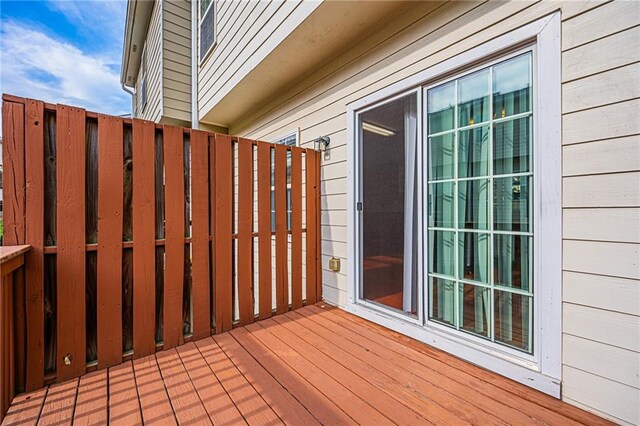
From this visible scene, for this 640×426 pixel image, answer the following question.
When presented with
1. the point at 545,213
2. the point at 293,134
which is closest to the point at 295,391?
the point at 545,213

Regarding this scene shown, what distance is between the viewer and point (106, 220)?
1.89m

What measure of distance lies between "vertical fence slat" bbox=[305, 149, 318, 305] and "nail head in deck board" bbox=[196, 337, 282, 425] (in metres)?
1.17

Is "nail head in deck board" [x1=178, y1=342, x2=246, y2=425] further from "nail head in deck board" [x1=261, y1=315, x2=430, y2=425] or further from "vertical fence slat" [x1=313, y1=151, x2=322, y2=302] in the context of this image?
"vertical fence slat" [x1=313, y1=151, x2=322, y2=302]

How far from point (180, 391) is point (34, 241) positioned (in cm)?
124

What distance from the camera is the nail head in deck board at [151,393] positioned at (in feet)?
4.63

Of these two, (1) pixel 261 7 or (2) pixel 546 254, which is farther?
(1) pixel 261 7

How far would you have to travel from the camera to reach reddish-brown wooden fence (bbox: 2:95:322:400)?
5.44ft

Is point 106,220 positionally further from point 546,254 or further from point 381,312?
point 546,254

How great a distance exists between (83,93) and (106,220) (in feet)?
52.3

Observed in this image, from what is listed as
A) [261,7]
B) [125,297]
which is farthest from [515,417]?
[261,7]

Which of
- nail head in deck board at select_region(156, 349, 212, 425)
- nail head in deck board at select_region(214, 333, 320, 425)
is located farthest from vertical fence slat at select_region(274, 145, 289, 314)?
nail head in deck board at select_region(156, 349, 212, 425)

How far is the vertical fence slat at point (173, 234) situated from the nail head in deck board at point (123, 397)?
33 cm

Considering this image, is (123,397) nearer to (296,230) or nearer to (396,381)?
(396,381)

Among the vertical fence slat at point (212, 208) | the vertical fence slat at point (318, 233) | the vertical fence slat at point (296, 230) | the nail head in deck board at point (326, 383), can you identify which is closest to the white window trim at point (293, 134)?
the vertical fence slat at point (318, 233)
